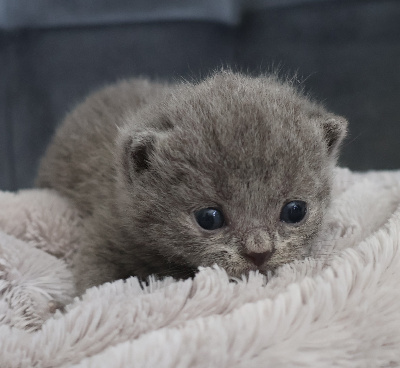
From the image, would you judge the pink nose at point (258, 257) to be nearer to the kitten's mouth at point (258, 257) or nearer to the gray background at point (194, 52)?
the kitten's mouth at point (258, 257)

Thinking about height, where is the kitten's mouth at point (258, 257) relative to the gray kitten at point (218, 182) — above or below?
below

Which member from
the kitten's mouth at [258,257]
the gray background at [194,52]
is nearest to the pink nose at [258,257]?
the kitten's mouth at [258,257]

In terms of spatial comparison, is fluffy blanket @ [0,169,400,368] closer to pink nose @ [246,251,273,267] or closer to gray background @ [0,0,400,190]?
pink nose @ [246,251,273,267]

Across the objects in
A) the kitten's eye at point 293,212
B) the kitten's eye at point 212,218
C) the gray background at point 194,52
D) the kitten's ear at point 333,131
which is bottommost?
the kitten's eye at point 212,218

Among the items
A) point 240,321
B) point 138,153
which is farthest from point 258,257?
point 138,153

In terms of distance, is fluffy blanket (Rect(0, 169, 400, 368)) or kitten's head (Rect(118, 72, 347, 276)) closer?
fluffy blanket (Rect(0, 169, 400, 368))

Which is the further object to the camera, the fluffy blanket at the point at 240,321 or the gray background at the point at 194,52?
the gray background at the point at 194,52

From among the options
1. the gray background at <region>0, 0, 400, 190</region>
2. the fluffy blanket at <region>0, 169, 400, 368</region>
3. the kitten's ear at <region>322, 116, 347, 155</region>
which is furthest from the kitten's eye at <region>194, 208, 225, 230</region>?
the gray background at <region>0, 0, 400, 190</region>

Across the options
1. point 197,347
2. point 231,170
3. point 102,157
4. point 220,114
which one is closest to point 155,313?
point 197,347
